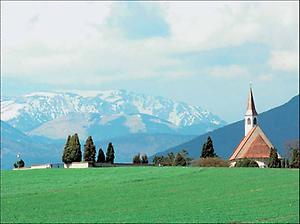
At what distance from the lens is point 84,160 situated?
114500 millimetres

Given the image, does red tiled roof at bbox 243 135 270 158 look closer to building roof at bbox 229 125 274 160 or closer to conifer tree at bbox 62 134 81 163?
building roof at bbox 229 125 274 160

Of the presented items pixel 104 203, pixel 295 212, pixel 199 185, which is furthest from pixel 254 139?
pixel 295 212

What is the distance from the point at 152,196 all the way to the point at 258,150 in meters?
71.1

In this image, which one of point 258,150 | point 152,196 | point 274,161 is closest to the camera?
point 152,196

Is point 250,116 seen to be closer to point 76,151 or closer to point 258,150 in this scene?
point 258,150

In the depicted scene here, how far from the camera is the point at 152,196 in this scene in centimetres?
6494

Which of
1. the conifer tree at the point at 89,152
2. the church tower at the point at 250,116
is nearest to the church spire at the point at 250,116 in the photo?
the church tower at the point at 250,116

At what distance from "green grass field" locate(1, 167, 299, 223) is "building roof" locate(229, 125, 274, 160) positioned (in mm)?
41072

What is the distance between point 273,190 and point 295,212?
16387 mm

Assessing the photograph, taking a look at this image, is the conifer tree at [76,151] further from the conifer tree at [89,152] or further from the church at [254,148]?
the church at [254,148]

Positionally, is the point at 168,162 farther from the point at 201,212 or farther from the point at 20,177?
the point at 201,212

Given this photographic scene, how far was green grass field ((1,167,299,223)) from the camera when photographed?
5022 cm

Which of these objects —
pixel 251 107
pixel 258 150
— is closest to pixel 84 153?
pixel 258 150

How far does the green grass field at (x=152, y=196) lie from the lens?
50219 mm
